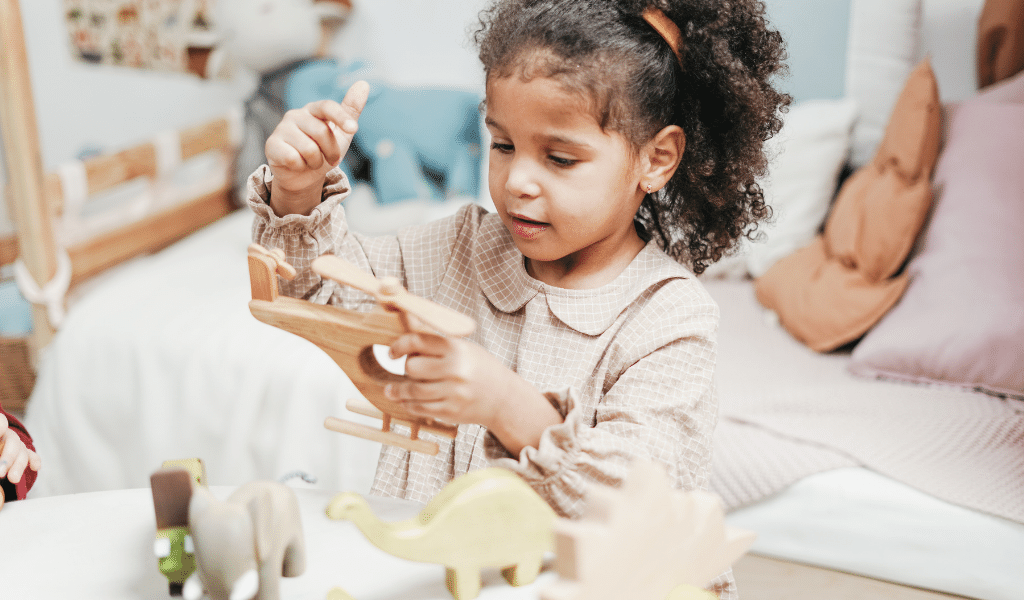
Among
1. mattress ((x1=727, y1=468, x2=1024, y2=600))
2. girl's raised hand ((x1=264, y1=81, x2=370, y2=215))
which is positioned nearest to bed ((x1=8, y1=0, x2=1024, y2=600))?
mattress ((x1=727, y1=468, x2=1024, y2=600))

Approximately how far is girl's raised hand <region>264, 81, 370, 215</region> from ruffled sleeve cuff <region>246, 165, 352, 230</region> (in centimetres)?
3

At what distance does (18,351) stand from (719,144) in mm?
1499

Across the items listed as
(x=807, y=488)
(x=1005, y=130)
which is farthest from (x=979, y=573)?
(x=1005, y=130)

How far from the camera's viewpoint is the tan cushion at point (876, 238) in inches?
52.0

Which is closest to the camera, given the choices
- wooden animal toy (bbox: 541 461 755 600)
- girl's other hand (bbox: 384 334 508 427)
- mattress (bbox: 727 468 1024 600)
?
wooden animal toy (bbox: 541 461 755 600)

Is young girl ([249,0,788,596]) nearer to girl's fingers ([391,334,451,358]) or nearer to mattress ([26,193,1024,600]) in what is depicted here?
girl's fingers ([391,334,451,358])

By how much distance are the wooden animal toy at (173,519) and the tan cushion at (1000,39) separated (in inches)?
62.0

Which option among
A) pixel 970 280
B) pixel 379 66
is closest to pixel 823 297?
pixel 970 280

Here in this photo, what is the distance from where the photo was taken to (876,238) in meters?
1.33

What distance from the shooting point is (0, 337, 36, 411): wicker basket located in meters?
1.59

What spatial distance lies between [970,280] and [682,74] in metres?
0.78

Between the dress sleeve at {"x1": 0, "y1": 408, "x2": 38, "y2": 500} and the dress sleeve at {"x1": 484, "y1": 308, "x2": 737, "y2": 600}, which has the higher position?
the dress sleeve at {"x1": 484, "y1": 308, "x2": 737, "y2": 600}

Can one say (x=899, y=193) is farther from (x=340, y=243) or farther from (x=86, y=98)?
(x=86, y=98)

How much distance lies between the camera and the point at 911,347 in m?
1.22
